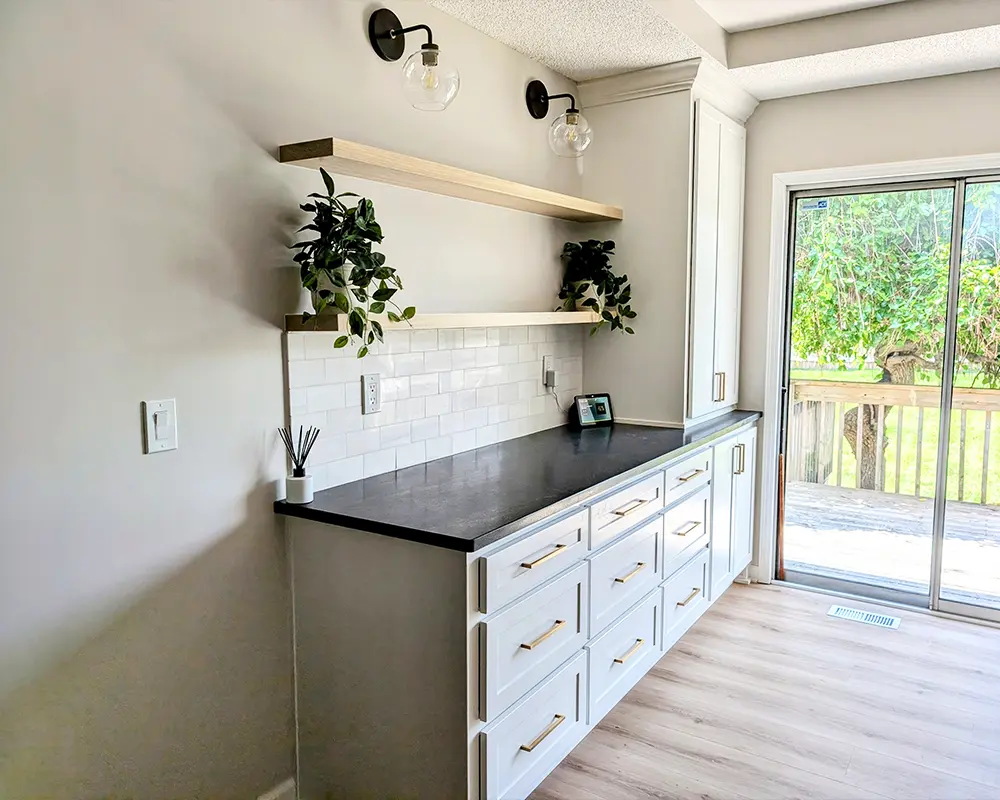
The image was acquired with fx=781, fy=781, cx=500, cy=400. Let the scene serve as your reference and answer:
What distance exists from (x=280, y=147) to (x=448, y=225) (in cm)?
74

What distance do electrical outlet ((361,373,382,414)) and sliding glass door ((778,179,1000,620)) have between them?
2369 millimetres

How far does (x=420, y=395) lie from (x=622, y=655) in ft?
3.60

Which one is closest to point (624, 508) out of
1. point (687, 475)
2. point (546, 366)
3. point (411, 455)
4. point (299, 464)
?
point (687, 475)

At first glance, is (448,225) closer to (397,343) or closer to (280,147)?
(397,343)

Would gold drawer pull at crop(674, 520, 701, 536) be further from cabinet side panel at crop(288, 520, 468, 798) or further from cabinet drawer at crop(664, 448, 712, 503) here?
cabinet side panel at crop(288, 520, 468, 798)

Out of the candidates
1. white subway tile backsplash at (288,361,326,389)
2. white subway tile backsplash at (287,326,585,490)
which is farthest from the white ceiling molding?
white subway tile backsplash at (288,361,326,389)

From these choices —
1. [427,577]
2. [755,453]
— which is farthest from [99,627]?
[755,453]

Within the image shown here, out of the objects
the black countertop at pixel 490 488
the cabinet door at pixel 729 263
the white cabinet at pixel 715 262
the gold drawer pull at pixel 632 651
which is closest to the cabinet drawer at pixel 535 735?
the gold drawer pull at pixel 632 651

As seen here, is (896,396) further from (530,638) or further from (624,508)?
(530,638)

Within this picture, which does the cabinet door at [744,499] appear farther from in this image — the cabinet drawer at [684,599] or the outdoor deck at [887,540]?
the cabinet drawer at [684,599]

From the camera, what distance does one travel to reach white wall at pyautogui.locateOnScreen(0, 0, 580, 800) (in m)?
1.57

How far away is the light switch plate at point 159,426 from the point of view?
1785mm

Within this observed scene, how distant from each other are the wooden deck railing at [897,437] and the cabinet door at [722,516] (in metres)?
0.58

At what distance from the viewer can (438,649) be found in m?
1.89
